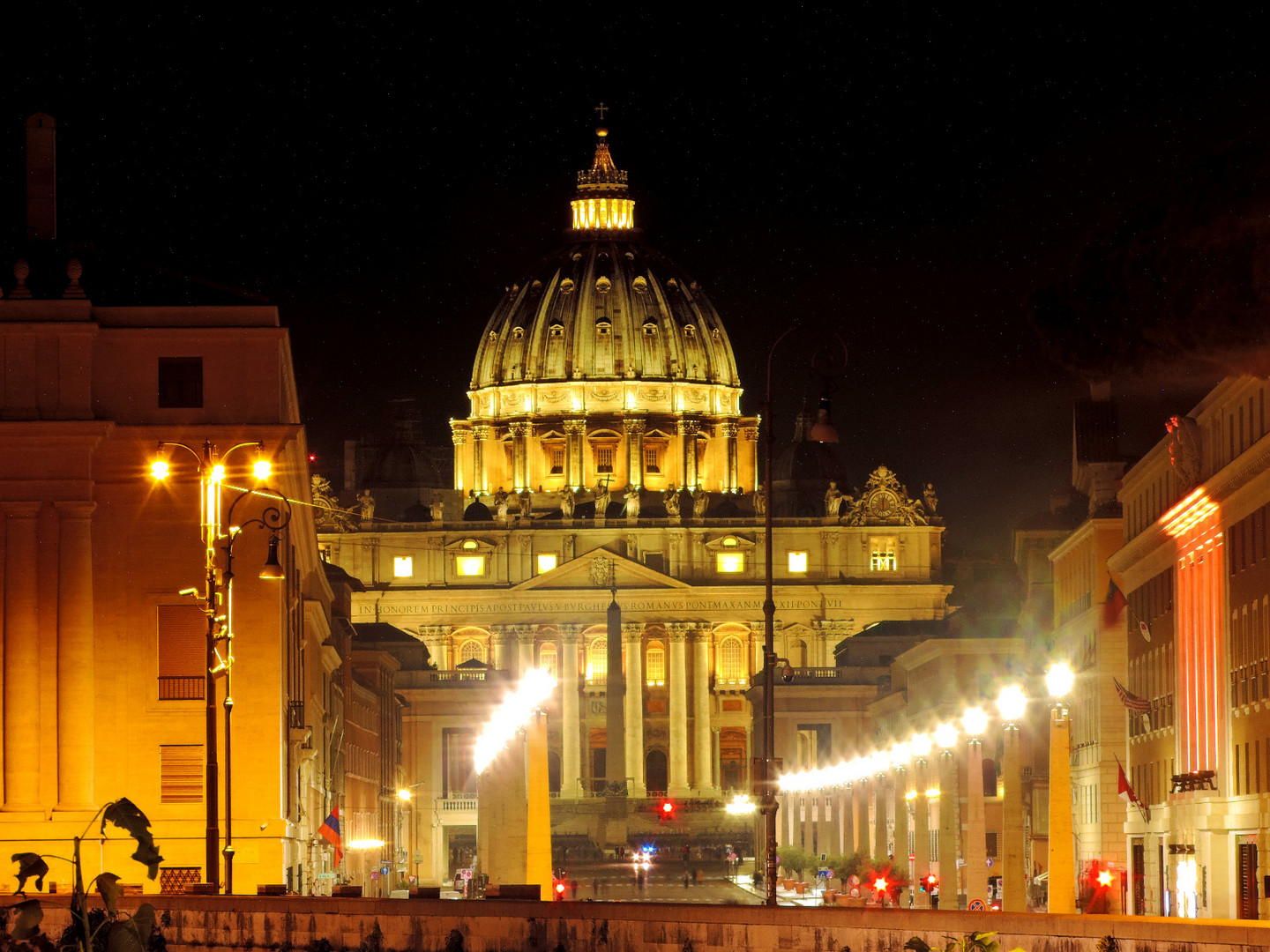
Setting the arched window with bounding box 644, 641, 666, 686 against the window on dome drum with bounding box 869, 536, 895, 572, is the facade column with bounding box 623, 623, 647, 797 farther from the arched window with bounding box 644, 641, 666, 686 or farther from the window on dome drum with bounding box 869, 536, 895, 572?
the window on dome drum with bounding box 869, 536, 895, 572

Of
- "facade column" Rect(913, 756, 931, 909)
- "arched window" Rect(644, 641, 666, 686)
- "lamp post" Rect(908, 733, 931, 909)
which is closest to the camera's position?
"lamp post" Rect(908, 733, 931, 909)

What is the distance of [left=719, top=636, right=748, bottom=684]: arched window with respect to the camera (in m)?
180

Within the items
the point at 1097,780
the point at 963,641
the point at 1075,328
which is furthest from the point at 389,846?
the point at 1075,328

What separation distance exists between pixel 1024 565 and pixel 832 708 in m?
41.9

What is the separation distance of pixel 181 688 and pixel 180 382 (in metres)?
5.29

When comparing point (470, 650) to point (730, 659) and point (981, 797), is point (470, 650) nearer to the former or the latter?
point (730, 659)

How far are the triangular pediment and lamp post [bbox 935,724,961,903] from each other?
11292 centimetres

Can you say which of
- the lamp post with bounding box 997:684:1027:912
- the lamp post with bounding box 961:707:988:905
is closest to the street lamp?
the lamp post with bounding box 961:707:988:905

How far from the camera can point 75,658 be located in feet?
158

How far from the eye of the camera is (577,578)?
6954 inches

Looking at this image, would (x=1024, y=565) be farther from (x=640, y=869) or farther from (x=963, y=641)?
(x=640, y=869)

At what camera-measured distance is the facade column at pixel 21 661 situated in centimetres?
4734

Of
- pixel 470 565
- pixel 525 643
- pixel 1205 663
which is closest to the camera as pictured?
pixel 1205 663

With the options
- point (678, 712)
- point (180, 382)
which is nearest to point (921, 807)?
point (180, 382)
